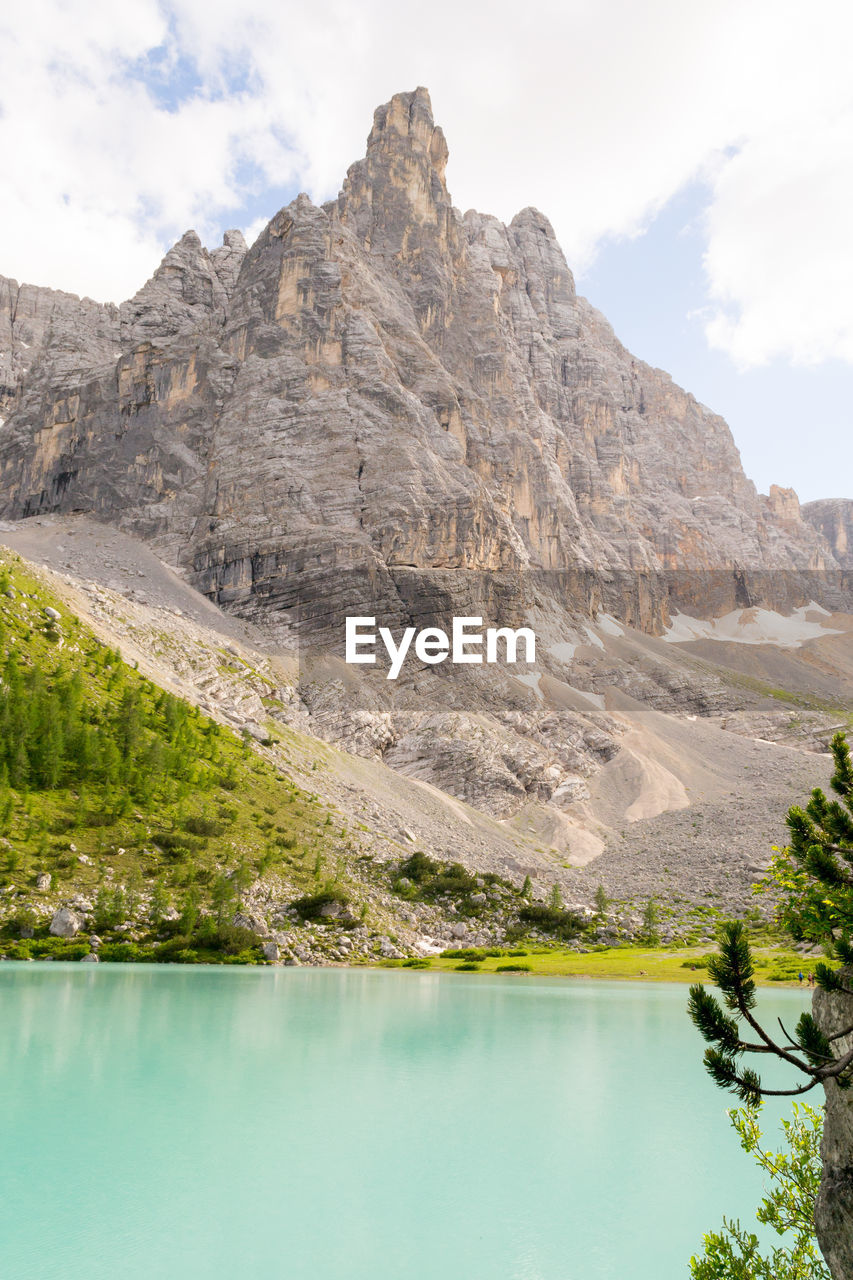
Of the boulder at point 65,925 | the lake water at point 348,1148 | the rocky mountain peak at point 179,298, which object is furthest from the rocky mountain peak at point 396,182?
Result: the lake water at point 348,1148

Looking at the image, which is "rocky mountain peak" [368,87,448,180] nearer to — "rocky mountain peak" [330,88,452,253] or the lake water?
"rocky mountain peak" [330,88,452,253]

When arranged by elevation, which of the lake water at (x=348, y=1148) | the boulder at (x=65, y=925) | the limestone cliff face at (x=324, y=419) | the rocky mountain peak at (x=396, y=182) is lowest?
the boulder at (x=65, y=925)

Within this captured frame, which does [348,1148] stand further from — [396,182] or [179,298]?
[396,182]

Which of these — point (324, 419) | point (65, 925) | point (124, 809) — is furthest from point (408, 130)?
point (65, 925)

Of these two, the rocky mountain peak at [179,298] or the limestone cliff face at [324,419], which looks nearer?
the limestone cliff face at [324,419]

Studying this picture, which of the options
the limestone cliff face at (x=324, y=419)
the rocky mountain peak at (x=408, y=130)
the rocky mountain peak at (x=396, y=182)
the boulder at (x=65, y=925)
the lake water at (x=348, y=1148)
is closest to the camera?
the lake water at (x=348, y=1148)

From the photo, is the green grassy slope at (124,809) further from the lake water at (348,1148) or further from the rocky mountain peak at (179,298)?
the rocky mountain peak at (179,298)

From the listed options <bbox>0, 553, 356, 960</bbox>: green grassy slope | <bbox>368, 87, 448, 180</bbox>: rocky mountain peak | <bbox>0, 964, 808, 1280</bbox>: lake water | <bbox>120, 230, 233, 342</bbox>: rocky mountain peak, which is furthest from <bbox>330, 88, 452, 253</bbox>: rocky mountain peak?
<bbox>0, 964, 808, 1280</bbox>: lake water
